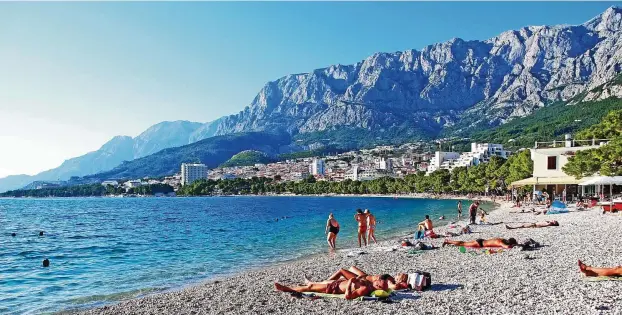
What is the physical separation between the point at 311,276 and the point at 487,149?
179879 millimetres

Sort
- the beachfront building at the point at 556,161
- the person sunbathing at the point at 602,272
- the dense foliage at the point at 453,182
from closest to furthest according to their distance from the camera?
the person sunbathing at the point at 602,272 → the beachfront building at the point at 556,161 → the dense foliage at the point at 453,182

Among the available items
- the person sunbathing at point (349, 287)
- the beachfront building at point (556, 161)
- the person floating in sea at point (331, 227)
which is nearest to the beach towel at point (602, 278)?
the person sunbathing at point (349, 287)

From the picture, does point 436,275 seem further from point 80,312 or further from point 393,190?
point 393,190

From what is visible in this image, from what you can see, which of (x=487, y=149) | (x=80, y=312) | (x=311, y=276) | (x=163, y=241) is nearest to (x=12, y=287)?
(x=80, y=312)

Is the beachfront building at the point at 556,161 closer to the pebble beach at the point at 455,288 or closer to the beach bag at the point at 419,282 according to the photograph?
the pebble beach at the point at 455,288

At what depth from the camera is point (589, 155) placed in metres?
48.6

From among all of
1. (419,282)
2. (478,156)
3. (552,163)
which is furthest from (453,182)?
(419,282)

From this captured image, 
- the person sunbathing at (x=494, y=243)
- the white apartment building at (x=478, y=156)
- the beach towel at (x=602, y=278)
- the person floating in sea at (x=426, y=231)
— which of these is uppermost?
the white apartment building at (x=478, y=156)

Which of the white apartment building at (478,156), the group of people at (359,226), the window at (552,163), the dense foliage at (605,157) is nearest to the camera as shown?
the group of people at (359,226)

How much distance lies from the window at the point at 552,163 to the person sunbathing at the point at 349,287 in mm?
55523

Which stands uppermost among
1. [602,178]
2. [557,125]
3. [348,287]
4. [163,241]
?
[557,125]

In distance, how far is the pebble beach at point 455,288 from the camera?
9.77m

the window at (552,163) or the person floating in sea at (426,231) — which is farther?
the window at (552,163)

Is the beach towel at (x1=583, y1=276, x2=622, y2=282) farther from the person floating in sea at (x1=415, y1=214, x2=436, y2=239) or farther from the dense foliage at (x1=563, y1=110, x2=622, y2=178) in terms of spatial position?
the dense foliage at (x1=563, y1=110, x2=622, y2=178)
